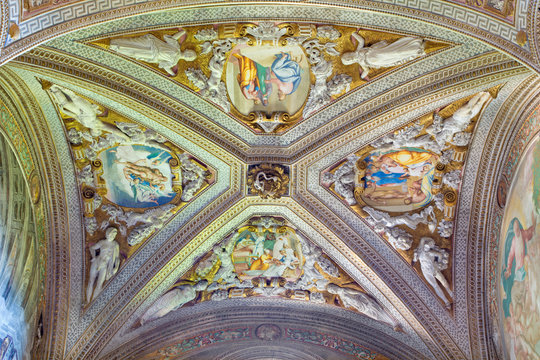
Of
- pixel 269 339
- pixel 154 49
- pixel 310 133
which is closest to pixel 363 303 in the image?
pixel 269 339

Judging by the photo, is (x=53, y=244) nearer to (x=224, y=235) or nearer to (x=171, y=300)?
(x=171, y=300)

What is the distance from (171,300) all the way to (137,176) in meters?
2.84

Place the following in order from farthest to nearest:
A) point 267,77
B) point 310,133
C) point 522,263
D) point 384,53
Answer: point 310,133, point 267,77, point 522,263, point 384,53

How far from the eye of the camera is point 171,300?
14.8m

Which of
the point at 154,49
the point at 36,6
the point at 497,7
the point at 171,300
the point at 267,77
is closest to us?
the point at 36,6

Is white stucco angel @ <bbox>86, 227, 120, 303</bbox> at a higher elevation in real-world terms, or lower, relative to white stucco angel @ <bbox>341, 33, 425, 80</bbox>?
lower

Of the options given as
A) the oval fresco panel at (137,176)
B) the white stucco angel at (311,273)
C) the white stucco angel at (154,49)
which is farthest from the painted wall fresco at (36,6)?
the white stucco angel at (311,273)

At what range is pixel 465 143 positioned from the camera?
514 inches

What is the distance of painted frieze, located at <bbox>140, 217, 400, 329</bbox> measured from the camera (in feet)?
48.2

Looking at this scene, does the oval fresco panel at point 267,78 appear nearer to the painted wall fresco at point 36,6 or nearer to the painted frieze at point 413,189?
the painted frieze at point 413,189

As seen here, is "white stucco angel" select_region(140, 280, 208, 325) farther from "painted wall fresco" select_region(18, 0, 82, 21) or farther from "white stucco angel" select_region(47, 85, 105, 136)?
"painted wall fresco" select_region(18, 0, 82, 21)

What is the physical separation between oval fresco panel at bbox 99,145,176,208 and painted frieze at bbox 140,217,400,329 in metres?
1.75

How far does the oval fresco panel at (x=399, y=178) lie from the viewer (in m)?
13.5

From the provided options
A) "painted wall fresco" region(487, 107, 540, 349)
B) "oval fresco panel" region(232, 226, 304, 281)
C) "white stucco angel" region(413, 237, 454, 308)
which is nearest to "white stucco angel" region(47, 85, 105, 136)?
"oval fresco panel" region(232, 226, 304, 281)
